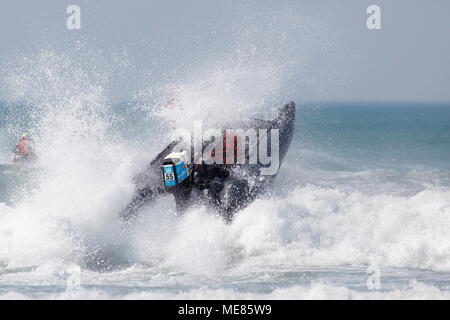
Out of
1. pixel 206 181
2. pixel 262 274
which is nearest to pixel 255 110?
pixel 206 181

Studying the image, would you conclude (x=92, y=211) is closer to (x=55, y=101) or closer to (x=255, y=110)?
(x=55, y=101)

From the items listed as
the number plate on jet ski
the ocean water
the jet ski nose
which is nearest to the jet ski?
the number plate on jet ski

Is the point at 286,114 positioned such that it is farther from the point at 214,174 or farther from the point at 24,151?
the point at 24,151

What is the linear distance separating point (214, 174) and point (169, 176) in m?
1.05

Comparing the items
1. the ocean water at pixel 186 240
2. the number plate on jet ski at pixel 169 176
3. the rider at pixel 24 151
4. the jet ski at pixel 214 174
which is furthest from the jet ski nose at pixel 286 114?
the rider at pixel 24 151

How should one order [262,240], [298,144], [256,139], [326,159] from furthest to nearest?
[298,144], [326,159], [256,139], [262,240]

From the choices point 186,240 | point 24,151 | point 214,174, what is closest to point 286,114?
point 214,174

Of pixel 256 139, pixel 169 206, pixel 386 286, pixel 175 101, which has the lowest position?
pixel 386 286

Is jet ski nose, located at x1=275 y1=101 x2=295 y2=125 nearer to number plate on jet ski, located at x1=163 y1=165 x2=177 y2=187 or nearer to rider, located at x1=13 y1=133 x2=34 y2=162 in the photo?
number plate on jet ski, located at x1=163 y1=165 x2=177 y2=187

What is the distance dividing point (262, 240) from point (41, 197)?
3643 millimetres

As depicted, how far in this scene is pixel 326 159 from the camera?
72.8 ft

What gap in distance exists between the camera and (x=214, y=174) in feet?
35.2

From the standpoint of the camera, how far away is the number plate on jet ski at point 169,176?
9.89 m

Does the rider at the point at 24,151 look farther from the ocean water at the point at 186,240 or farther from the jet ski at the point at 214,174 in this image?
the jet ski at the point at 214,174
